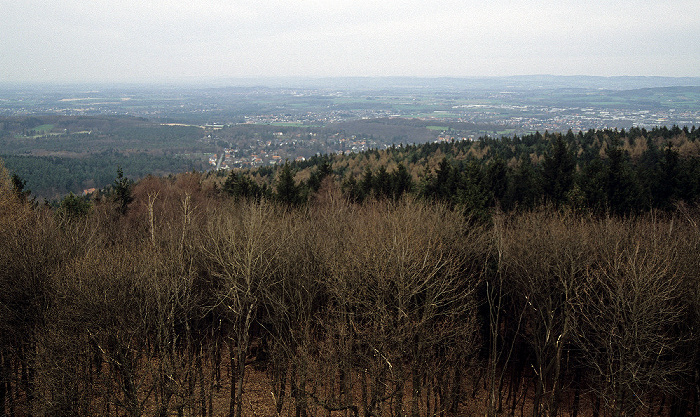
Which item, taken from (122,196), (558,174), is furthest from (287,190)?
(558,174)

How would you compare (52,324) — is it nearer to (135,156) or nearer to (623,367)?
(623,367)

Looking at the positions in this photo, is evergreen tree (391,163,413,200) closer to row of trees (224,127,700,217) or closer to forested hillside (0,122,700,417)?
row of trees (224,127,700,217)

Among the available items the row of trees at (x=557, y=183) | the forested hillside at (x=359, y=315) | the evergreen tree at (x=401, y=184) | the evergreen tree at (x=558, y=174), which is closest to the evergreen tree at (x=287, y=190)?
the row of trees at (x=557, y=183)

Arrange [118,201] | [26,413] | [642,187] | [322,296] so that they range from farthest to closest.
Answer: [118,201] → [642,187] → [322,296] → [26,413]

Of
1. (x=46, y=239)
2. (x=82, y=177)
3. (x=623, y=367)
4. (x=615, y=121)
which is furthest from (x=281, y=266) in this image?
(x=615, y=121)

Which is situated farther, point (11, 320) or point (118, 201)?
point (118, 201)

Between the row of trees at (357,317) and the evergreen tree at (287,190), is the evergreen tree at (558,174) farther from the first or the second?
the evergreen tree at (287,190)

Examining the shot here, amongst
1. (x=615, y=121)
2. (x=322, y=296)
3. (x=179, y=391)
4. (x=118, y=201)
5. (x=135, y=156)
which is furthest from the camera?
(x=135, y=156)
